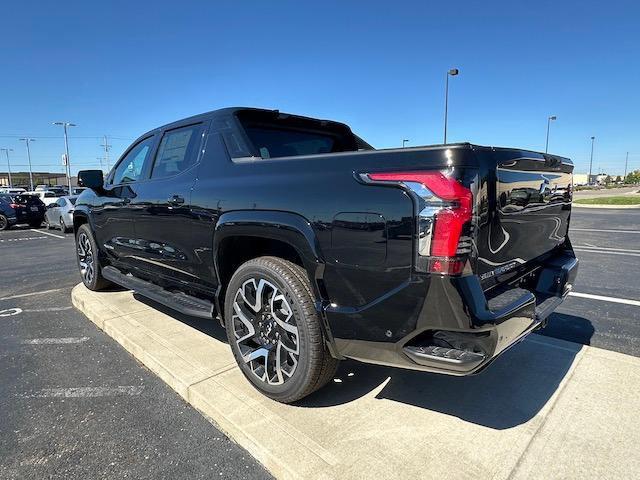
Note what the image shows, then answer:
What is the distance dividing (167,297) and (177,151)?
1.24m

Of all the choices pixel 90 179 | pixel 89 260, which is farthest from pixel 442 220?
pixel 89 260

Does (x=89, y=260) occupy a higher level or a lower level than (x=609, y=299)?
higher

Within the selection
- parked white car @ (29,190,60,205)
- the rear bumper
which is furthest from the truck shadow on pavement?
parked white car @ (29,190,60,205)

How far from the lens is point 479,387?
2.82 m

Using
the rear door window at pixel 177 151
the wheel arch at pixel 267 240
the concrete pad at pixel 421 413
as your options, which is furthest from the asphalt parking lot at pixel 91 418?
the rear door window at pixel 177 151

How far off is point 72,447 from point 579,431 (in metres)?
2.75

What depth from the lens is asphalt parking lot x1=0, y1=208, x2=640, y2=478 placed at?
7.23ft

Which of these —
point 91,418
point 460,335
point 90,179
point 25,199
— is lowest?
point 91,418

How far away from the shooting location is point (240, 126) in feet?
10.3

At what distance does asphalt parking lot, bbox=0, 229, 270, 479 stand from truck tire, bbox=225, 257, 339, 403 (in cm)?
43

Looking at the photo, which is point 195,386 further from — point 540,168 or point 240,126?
point 540,168

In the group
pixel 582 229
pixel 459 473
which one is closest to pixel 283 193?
pixel 459 473

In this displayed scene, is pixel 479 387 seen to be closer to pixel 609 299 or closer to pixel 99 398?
pixel 99 398

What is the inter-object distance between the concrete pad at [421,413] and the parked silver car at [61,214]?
42.1 feet
